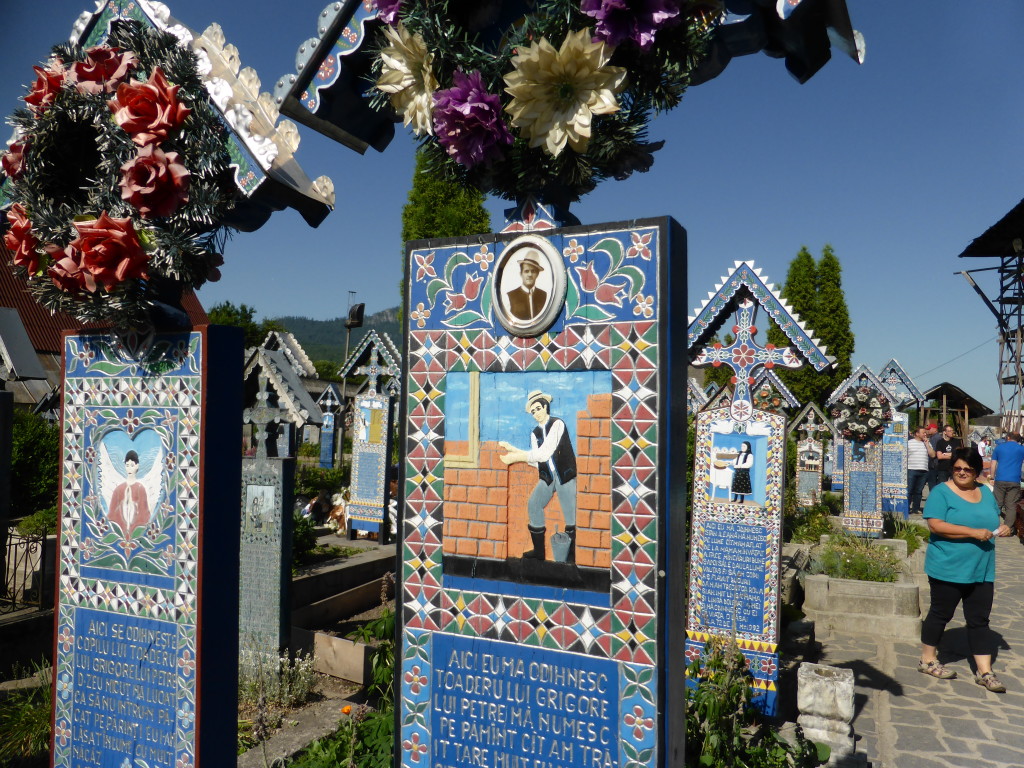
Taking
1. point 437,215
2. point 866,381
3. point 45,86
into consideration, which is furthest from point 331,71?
point 437,215

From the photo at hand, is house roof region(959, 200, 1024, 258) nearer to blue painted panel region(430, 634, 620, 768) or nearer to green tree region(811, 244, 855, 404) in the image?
green tree region(811, 244, 855, 404)

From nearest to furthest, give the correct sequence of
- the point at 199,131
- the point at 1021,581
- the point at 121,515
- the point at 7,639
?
the point at 199,131
the point at 121,515
the point at 7,639
the point at 1021,581

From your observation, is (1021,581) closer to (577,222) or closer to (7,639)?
(577,222)

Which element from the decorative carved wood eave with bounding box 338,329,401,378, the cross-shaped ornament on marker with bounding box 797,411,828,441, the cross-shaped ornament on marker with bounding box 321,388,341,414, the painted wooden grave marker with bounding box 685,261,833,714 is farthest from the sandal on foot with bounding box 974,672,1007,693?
the cross-shaped ornament on marker with bounding box 321,388,341,414

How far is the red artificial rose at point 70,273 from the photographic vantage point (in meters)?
2.93

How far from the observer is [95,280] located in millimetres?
2904

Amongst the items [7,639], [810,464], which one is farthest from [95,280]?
[810,464]

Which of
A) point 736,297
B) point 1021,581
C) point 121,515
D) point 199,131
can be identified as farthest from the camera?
point 1021,581

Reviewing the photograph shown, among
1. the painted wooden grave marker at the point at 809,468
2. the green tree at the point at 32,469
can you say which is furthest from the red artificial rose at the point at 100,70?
the painted wooden grave marker at the point at 809,468

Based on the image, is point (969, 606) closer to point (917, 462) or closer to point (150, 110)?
point (150, 110)

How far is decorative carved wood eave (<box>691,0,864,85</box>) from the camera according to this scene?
7.47 feet

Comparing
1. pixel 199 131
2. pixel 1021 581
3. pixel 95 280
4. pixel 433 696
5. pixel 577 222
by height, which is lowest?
pixel 1021 581

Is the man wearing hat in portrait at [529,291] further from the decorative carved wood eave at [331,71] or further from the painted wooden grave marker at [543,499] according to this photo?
the decorative carved wood eave at [331,71]

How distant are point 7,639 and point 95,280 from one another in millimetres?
4263
